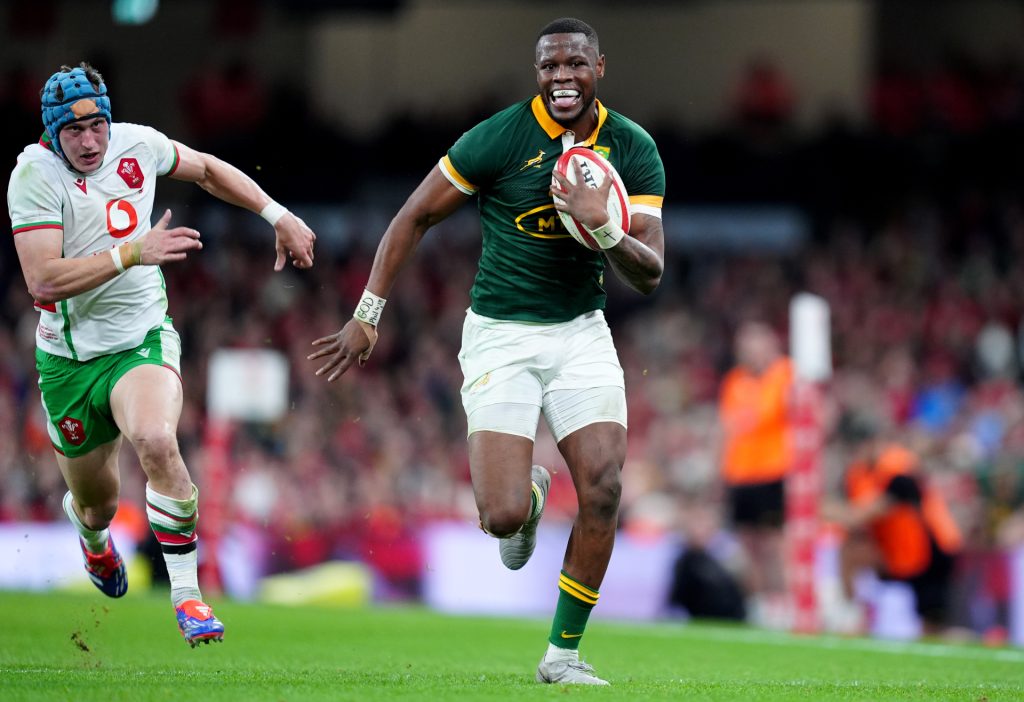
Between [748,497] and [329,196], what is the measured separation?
476 inches

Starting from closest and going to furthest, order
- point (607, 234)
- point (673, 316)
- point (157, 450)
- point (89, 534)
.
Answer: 1. point (607, 234)
2. point (157, 450)
3. point (89, 534)
4. point (673, 316)

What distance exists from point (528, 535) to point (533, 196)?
1702 millimetres

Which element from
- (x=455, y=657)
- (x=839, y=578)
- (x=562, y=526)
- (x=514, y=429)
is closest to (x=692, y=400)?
(x=562, y=526)

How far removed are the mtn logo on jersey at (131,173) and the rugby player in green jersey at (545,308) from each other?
1.21 metres

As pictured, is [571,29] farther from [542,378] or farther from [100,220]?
[100,220]

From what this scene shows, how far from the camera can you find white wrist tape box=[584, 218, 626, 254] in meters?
6.70

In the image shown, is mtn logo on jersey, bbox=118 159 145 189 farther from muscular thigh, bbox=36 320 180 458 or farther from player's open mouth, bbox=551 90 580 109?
player's open mouth, bbox=551 90 580 109

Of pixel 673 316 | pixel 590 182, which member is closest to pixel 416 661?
pixel 590 182

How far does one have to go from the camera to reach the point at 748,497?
13.9 m

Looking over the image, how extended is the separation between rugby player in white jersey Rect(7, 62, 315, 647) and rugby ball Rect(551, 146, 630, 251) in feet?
5.03

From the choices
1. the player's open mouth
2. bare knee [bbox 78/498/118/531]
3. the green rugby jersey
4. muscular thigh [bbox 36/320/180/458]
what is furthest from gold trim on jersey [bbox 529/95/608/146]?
bare knee [bbox 78/498/118/531]

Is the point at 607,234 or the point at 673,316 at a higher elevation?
the point at 673,316

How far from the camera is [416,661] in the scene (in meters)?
8.46

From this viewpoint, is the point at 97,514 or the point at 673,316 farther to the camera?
the point at 673,316
